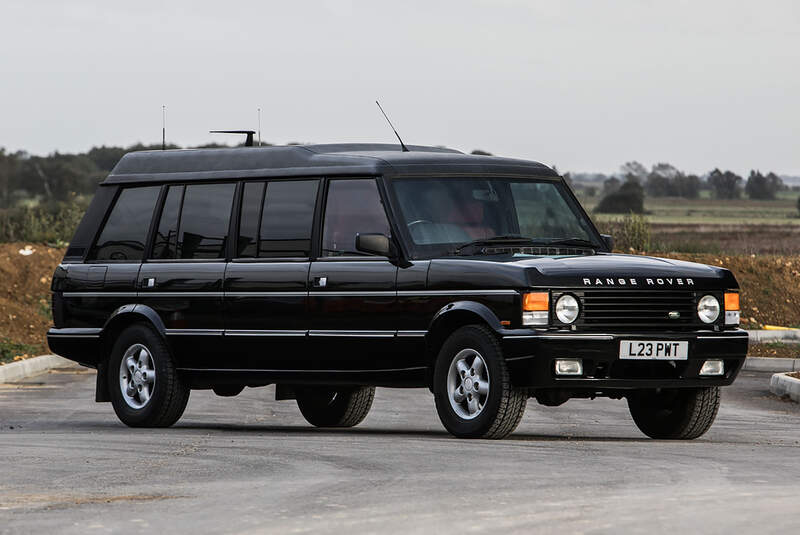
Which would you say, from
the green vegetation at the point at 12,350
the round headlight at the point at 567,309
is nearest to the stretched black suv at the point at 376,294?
the round headlight at the point at 567,309

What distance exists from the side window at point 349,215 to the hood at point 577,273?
Result: 0.80 meters

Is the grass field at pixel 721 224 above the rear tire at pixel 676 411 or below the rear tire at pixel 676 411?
above

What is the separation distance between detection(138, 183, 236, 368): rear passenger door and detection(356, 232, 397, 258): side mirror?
1.79 metres

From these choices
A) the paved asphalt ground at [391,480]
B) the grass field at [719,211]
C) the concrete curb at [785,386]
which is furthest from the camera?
the grass field at [719,211]

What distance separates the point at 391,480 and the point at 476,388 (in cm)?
262

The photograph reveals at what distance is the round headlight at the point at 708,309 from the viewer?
1215 centimetres

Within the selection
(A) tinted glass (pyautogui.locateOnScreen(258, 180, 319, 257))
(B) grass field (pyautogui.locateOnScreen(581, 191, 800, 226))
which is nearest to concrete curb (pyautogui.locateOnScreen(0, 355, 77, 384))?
(A) tinted glass (pyautogui.locateOnScreen(258, 180, 319, 257))

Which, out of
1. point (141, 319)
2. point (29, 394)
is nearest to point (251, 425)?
point (141, 319)

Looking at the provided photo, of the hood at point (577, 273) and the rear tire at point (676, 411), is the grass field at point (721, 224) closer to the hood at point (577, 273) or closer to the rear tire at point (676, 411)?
the rear tire at point (676, 411)

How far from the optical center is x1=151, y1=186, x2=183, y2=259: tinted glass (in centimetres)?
1434

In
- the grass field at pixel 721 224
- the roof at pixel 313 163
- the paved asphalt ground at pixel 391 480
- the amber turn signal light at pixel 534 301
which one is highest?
the grass field at pixel 721 224

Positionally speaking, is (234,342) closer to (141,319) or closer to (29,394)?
(141,319)

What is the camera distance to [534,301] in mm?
11516

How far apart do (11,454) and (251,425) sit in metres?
3.92
